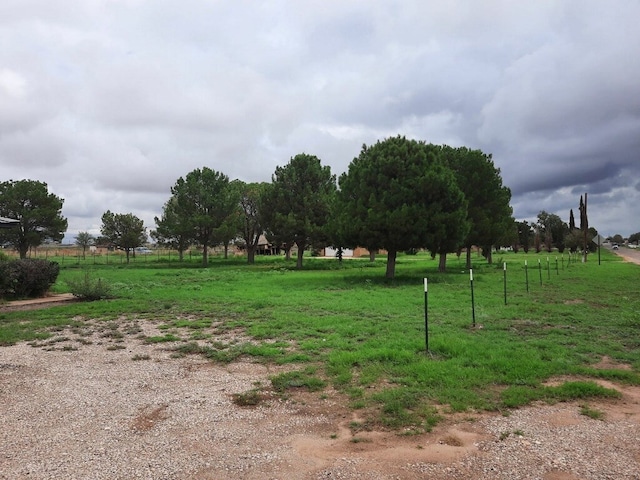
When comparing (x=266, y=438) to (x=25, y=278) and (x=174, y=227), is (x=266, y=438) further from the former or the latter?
(x=174, y=227)

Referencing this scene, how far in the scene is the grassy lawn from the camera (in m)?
5.43

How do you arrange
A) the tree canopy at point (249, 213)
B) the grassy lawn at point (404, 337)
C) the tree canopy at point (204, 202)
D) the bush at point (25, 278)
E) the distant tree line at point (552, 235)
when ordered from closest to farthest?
the grassy lawn at point (404, 337) < the bush at point (25, 278) < the tree canopy at point (204, 202) < the tree canopy at point (249, 213) < the distant tree line at point (552, 235)

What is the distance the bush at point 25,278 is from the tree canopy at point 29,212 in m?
31.6

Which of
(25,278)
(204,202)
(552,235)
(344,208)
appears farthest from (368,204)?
(552,235)

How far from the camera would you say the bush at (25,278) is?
14188mm

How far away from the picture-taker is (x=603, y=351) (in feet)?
24.3

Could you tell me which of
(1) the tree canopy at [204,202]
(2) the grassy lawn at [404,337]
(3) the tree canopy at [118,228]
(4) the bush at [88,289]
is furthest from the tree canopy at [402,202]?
(3) the tree canopy at [118,228]

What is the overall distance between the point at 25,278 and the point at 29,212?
3370cm

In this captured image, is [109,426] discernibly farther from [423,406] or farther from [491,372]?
[491,372]

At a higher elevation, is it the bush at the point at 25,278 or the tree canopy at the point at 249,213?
the tree canopy at the point at 249,213

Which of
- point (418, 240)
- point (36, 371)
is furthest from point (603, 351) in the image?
point (418, 240)

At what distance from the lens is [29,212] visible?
42594 mm

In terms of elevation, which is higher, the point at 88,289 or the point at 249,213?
the point at 249,213

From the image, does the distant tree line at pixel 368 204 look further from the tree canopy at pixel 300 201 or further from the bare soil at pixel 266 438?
the bare soil at pixel 266 438
